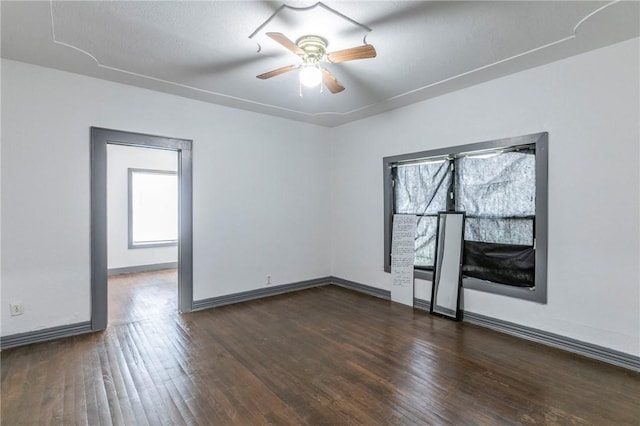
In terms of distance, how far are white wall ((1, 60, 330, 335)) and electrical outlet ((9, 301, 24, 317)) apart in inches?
1.6

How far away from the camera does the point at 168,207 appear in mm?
7297

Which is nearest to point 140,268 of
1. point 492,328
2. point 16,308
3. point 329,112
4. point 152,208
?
point 152,208

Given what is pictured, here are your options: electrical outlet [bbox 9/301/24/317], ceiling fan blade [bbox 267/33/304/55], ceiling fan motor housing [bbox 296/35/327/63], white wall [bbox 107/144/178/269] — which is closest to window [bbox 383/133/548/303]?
ceiling fan motor housing [bbox 296/35/327/63]

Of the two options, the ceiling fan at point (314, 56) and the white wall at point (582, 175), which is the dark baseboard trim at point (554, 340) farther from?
the ceiling fan at point (314, 56)

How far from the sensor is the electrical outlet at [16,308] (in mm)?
3148

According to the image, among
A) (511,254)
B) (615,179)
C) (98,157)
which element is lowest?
(511,254)

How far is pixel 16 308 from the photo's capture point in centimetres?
317

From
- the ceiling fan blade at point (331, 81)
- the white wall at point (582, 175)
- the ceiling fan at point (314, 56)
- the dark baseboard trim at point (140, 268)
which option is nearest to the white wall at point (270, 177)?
the white wall at point (582, 175)

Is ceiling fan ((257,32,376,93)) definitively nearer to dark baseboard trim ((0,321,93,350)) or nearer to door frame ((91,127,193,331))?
door frame ((91,127,193,331))

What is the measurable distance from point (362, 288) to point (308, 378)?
9.02ft

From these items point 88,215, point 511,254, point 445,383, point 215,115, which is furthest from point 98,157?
point 511,254

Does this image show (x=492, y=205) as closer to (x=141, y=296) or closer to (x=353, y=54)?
(x=353, y=54)

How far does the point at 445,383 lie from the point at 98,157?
415 cm

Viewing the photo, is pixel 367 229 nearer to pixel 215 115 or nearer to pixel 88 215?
pixel 215 115
